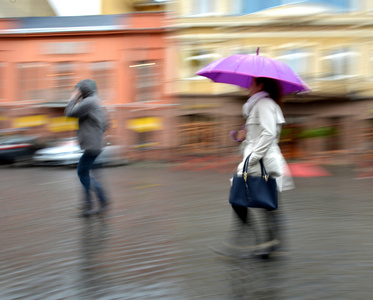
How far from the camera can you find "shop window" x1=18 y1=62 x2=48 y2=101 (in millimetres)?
24766

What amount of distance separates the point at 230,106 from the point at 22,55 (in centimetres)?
991

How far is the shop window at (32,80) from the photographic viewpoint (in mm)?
24766

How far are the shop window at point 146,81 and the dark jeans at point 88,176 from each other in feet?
51.7

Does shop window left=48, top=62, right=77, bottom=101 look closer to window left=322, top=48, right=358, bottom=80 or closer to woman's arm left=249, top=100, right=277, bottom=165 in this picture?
window left=322, top=48, right=358, bottom=80

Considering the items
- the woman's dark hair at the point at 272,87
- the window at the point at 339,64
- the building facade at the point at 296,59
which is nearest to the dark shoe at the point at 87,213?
the woman's dark hair at the point at 272,87

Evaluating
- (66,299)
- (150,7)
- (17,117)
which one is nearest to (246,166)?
(66,299)

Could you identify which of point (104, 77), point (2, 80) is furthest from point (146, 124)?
point (2, 80)

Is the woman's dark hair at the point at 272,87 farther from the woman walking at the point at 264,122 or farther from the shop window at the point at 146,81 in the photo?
the shop window at the point at 146,81

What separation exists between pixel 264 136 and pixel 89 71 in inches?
802

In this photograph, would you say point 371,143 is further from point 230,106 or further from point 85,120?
point 85,120

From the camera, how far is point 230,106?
21188 millimetres

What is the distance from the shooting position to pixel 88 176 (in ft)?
24.5

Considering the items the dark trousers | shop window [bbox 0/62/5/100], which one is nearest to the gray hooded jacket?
the dark trousers

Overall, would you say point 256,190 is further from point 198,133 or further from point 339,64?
point 339,64
